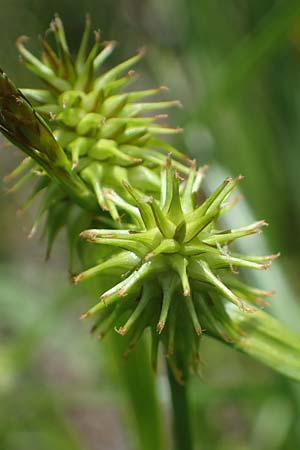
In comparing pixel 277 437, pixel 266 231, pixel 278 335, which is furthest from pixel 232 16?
pixel 278 335

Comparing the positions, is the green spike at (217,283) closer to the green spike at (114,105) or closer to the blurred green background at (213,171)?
the green spike at (114,105)

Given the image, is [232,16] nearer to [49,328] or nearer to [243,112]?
[243,112]

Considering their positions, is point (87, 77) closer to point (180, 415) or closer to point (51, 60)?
point (51, 60)

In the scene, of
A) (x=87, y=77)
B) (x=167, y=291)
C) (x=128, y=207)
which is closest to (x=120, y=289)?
(x=167, y=291)

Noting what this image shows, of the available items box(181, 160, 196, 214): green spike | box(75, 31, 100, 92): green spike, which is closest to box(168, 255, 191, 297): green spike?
box(181, 160, 196, 214): green spike

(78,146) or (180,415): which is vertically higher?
(78,146)

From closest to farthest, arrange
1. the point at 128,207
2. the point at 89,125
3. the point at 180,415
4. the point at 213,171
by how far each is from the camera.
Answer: the point at 128,207
the point at 89,125
the point at 180,415
the point at 213,171

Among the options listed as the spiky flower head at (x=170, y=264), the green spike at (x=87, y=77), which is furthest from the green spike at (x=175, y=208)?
the green spike at (x=87, y=77)
